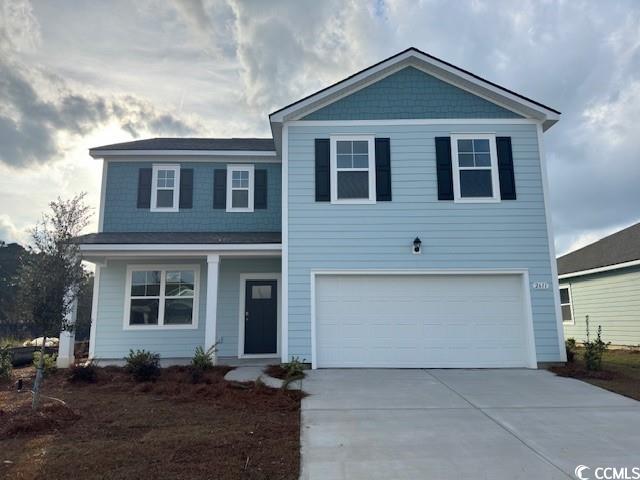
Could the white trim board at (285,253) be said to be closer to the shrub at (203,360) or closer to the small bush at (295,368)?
the small bush at (295,368)

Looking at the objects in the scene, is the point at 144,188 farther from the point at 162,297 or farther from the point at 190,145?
the point at 162,297

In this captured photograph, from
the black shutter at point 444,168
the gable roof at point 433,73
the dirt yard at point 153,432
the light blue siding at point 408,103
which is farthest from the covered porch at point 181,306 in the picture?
the black shutter at point 444,168

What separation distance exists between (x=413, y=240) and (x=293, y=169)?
3368mm

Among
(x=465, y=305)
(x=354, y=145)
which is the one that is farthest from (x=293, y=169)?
(x=465, y=305)

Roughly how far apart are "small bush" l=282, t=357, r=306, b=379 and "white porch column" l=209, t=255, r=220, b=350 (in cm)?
191

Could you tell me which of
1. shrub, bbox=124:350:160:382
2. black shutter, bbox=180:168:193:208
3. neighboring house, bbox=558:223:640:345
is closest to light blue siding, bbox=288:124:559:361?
shrub, bbox=124:350:160:382

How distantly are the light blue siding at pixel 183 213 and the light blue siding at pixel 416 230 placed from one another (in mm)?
2175

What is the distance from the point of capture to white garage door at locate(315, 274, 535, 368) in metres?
9.73

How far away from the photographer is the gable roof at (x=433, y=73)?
10.3m

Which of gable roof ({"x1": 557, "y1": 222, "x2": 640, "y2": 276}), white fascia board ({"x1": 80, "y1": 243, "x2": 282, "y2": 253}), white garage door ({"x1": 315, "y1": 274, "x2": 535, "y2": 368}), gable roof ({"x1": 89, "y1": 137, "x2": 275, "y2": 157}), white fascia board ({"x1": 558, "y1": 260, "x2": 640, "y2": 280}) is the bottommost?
white garage door ({"x1": 315, "y1": 274, "x2": 535, "y2": 368})

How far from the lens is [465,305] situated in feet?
32.5

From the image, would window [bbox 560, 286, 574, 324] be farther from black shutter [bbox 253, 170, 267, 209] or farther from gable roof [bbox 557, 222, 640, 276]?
black shutter [bbox 253, 170, 267, 209]

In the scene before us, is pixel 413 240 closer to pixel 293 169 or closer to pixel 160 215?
pixel 293 169

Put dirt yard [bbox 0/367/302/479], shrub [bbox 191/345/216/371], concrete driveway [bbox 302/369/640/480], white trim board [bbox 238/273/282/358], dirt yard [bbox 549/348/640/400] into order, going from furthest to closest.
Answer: white trim board [bbox 238/273/282/358] → shrub [bbox 191/345/216/371] → dirt yard [bbox 549/348/640/400] → concrete driveway [bbox 302/369/640/480] → dirt yard [bbox 0/367/302/479]
